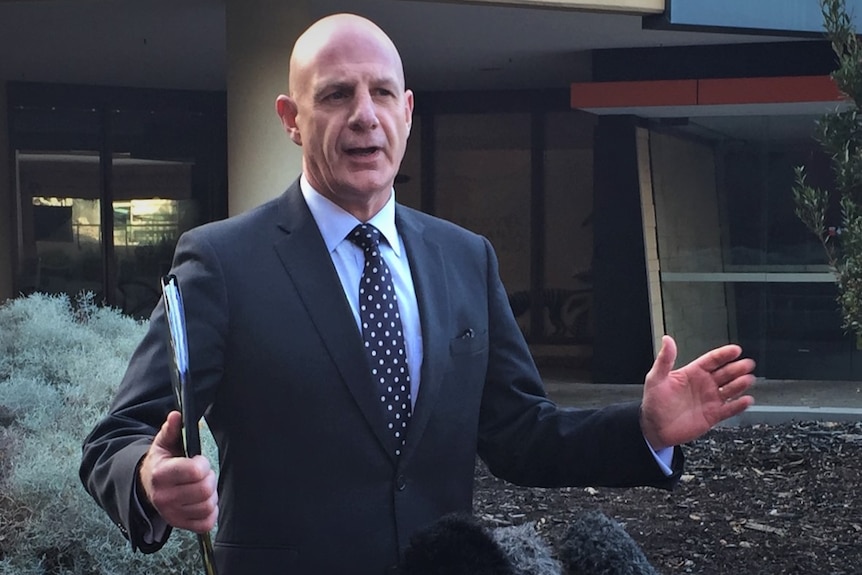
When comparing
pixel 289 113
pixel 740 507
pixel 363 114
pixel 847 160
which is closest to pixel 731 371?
pixel 363 114

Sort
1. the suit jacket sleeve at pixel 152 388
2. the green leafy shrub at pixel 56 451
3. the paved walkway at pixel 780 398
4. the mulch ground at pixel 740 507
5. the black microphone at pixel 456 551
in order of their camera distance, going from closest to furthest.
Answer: the black microphone at pixel 456 551 < the suit jacket sleeve at pixel 152 388 < the green leafy shrub at pixel 56 451 < the mulch ground at pixel 740 507 < the paved walkway at pixel 780 398

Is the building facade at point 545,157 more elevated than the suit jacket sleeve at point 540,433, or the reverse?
the building facade at point 545,157

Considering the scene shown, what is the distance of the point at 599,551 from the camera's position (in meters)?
1.43

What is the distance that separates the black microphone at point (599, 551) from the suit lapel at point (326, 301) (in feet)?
1.67

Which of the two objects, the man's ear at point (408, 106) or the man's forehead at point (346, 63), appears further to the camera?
the man's ear at point (408, 106)

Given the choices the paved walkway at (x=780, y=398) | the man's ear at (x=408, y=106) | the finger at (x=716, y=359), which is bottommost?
the paved walkway at (x=780, y=398)

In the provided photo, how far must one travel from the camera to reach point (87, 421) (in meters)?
5.50

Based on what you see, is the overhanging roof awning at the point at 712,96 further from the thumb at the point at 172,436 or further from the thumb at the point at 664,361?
the thumb at the point at 172,436

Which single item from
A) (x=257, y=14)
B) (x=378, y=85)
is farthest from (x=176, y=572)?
(x=257, y=14)

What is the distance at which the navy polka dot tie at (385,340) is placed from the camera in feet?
6.34

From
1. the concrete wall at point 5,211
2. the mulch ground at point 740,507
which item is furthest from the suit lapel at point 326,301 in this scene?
the concrete wall at point 5,211

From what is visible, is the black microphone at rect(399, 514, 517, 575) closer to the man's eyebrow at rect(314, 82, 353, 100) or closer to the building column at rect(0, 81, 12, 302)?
the man's eyebrow at rect(314, 82, 353, 100)

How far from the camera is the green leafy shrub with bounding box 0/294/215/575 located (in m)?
4.36

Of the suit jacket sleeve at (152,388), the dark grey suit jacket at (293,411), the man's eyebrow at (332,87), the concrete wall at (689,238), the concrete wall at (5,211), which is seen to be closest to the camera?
the suit jacket sleeve at (152,388)
